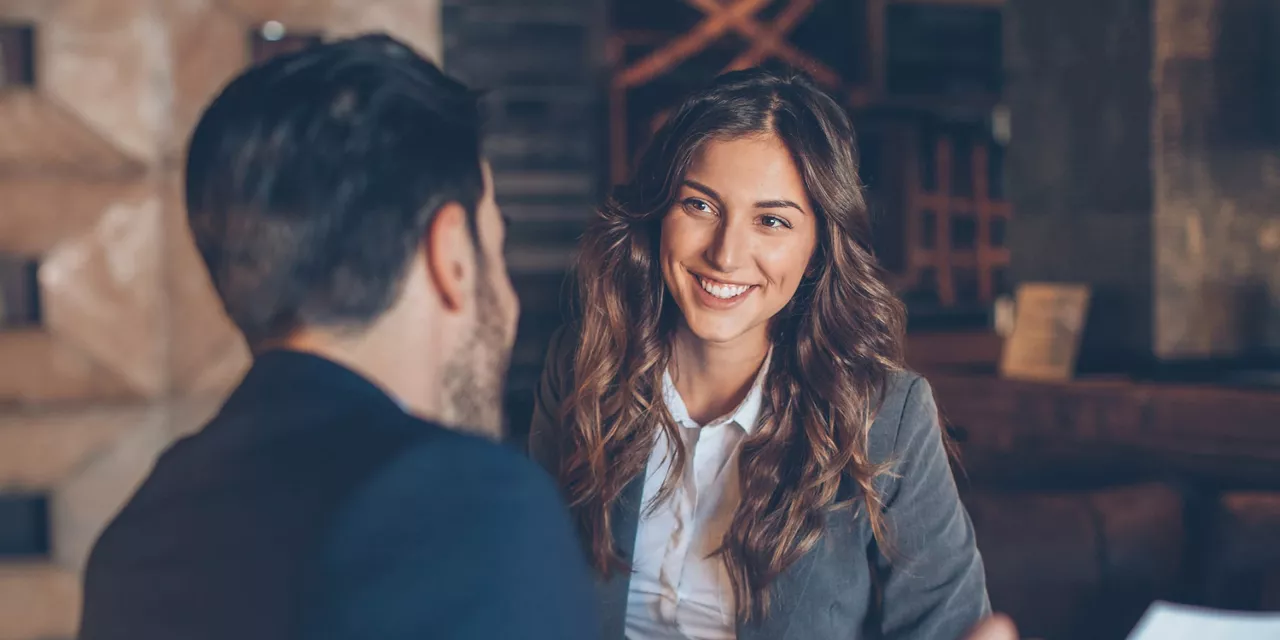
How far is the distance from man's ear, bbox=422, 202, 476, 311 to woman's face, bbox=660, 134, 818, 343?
754 millimetres

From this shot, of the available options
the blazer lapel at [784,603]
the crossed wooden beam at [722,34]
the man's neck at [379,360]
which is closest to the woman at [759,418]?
the blazer lapel at [784,603]

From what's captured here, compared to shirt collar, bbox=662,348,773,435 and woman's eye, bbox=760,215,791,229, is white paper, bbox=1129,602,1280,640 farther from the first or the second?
woman's eye, bbox=760,215,791,229

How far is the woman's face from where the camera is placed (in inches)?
61.3

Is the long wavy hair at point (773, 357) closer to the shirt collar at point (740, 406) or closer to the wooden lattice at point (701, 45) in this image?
the shirt collar at point (740, 406)

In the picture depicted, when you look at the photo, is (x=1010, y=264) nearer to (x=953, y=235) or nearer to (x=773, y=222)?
(x=773, y=222)

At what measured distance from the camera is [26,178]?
8.01 ft

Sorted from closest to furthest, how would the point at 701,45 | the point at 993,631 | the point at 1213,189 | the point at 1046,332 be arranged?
1. the point at 993,631
2. the point at 1213,189
3. the point at 1046,332
4. the point at 701,45

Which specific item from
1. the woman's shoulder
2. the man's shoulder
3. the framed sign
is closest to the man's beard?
the man's shoulder

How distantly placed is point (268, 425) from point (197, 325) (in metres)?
Answer: 1.97

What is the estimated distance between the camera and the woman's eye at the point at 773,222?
1.57 m

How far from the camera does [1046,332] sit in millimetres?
2945

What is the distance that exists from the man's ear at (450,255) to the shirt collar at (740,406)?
0.84 meters

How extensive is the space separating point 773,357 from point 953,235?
5.58 metres

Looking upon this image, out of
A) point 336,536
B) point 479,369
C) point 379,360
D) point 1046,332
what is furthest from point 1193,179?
point 336,536
